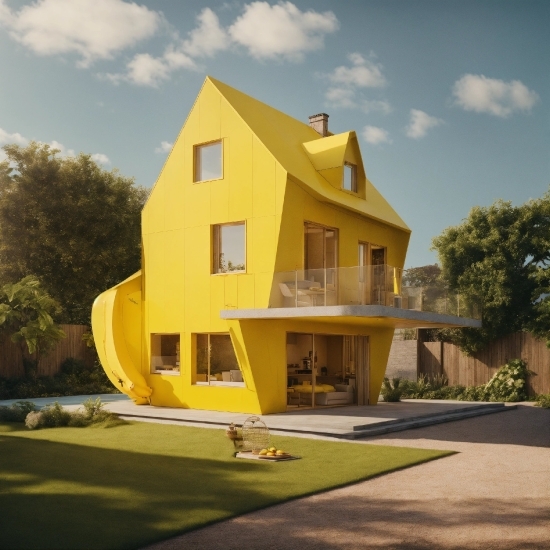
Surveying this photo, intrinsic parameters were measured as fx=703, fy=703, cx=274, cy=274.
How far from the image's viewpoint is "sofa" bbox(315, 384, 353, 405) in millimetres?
20375

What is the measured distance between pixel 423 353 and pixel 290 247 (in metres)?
10.2

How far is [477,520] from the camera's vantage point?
26.0ft

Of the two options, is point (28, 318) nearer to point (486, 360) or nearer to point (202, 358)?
point (202, 358)

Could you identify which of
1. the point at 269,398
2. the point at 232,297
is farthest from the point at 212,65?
the point at 269,398

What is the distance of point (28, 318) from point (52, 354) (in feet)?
8.09

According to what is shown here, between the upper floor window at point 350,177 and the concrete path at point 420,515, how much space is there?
11.0m

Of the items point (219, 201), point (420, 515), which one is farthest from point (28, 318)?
point (420, 515)

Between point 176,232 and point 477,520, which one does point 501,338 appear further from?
point 477,520

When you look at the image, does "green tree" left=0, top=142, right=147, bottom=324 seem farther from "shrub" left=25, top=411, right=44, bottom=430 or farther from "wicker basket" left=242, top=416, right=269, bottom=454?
"wicker basket" left=242, top=416, right=269, bottom=454

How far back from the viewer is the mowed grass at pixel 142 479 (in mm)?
7547

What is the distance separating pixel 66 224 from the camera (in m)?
32.6

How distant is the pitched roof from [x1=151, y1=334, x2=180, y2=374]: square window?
6038mm

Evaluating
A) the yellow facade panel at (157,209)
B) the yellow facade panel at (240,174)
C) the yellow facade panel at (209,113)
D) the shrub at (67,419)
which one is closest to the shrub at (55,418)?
the shrub at (67,419)

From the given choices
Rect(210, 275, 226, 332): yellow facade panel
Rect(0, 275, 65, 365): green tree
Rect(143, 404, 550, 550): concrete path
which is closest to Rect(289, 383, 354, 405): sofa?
Rect(210, 275, 226, 332): yellow facade panel
